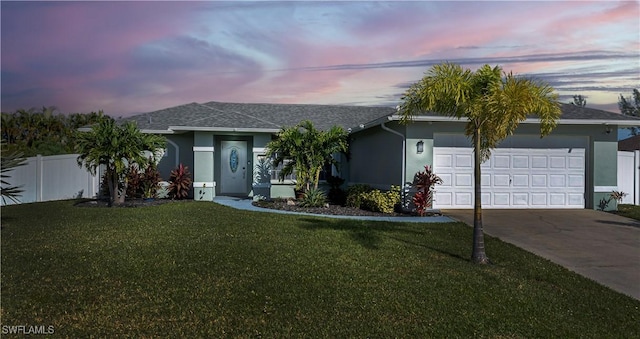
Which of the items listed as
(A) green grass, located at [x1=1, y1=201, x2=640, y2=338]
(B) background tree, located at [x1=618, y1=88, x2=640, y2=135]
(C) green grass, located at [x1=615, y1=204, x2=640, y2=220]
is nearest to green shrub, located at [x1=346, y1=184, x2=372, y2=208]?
(A) green grass, located at [x1=1, y1=201, x2=640, y2=338]

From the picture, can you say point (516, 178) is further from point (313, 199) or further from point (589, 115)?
point (313, 199)

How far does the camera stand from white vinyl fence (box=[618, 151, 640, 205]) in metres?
15.4

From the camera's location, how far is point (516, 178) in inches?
556

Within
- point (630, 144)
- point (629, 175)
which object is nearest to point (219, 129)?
point (629, 175)

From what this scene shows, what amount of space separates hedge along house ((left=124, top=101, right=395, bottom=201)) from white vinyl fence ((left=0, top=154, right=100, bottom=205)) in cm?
292

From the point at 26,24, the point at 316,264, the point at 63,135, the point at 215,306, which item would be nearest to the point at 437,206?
the point at 316,264

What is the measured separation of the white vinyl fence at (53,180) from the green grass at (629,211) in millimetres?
18408

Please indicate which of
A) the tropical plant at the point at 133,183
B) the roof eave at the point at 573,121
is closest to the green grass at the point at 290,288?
the roof eave at the point at 573,121

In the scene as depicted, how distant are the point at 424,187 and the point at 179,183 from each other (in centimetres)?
905

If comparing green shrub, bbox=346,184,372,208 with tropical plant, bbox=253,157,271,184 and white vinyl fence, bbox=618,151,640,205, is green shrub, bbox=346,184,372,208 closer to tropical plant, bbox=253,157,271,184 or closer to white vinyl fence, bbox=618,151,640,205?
tropical plant, bbox=253,157,271,184

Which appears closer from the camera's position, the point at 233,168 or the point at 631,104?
the point at 233,168

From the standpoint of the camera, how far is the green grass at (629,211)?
1286cm

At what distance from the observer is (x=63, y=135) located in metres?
30.5

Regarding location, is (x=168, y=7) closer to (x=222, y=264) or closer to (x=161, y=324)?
(x=222, y=264)
